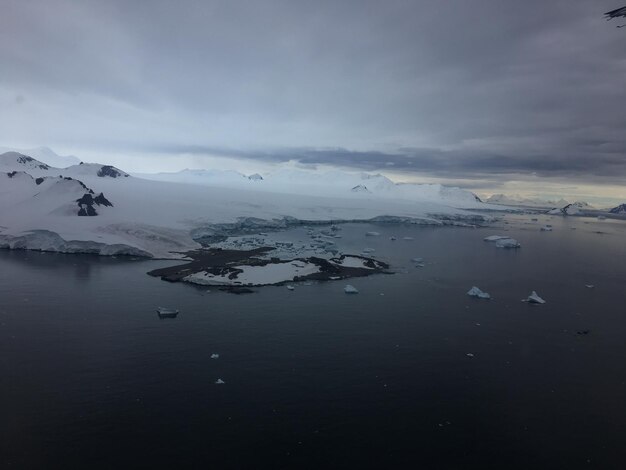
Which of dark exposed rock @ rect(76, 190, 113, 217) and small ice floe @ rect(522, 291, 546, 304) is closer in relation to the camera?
small ice floe @ rect(522, 291, 546, 304)

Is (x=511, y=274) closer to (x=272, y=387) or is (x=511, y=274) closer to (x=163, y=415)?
(x=272, y=387)

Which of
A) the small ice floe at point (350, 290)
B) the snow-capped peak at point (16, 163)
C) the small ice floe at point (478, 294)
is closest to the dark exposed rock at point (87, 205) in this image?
the small ice floe at point (350, 290)

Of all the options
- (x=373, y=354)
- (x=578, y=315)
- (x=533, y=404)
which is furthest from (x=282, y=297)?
(x=578, y=315)

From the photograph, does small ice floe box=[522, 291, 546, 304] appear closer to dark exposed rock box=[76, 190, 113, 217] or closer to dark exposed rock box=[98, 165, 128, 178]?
dark exposed rock box=[76, 190, 113, 217]

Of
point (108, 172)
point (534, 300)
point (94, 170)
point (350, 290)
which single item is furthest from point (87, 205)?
point (108, 172)

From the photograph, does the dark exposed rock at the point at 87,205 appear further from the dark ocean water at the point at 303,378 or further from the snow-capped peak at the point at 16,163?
the snow-capped peak at the point at 16,163

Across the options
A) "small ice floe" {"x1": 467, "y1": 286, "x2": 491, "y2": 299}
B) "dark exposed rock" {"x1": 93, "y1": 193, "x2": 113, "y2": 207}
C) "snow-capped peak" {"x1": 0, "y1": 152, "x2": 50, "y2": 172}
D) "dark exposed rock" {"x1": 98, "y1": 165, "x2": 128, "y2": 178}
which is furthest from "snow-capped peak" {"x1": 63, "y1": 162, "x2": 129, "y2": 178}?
"small ice floe" {"x1": 467, "y1": 286, "x2": 491, "y2": 299}

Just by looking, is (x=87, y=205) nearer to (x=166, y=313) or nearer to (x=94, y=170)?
(x=166, y=313)

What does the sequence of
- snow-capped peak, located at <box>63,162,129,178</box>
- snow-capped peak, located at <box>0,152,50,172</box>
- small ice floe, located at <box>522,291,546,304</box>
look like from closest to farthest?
small ice floe, located at <box>522,291,546,304</box>, snow-capped peak, located at <box>0,152,50,172</box>, snow-capped peak, located at <box>63,162,129,178</box>
